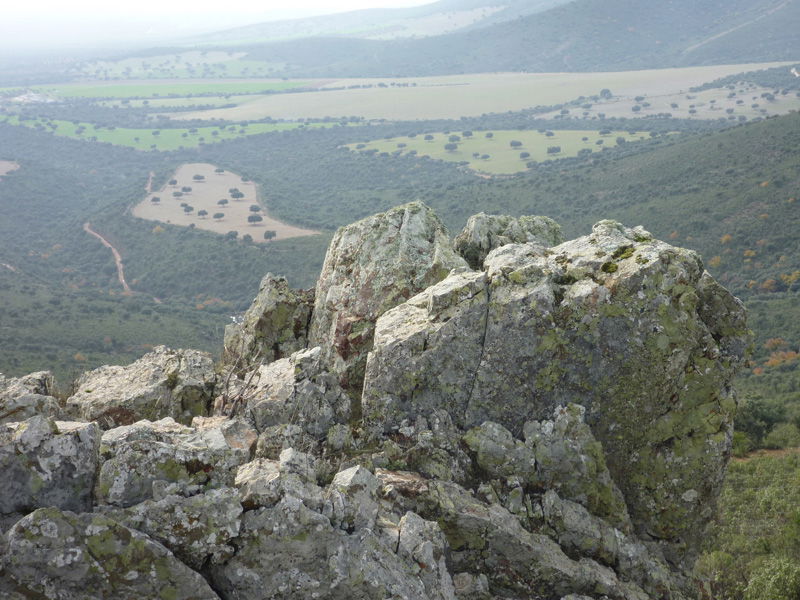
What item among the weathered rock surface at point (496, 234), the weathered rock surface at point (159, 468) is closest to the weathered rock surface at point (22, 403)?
the weathered rock surface at point (159, 468)

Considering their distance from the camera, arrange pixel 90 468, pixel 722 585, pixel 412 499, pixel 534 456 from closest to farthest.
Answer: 1. pixel 90 468
2. pixel 412 499
3. pixel 534 456
4. pixel 722 585

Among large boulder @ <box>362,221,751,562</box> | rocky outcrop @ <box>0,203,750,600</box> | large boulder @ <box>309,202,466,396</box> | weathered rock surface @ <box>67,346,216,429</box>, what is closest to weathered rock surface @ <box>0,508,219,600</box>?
rocky outcrop @ <box>0,203,750,600</box>

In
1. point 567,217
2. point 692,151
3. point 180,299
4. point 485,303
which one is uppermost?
point 485,303

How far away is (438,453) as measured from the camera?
1653 centimetres

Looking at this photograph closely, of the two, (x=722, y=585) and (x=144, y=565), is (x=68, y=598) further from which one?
(x=722, y=585)

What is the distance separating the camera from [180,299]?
11994 cm

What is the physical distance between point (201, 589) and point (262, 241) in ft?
419

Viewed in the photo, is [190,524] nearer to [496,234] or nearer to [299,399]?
[299,399]

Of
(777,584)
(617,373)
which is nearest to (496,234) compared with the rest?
(617,373)

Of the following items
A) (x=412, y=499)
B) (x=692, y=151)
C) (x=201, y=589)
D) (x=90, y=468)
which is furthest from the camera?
(x=692, y=151)

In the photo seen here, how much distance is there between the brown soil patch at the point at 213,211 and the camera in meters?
146

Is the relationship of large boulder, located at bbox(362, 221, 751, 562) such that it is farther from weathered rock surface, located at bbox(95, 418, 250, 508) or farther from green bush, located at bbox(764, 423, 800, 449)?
green bush, located at bbox(764, 423, 800, 449)

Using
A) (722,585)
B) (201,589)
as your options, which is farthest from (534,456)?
(722,585)

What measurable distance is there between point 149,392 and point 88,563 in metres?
10.7
